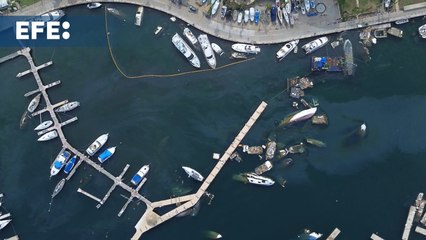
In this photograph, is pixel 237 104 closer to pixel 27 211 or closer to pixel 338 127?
pixel 338 127

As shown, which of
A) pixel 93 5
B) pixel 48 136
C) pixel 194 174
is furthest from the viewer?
pixel 93 5

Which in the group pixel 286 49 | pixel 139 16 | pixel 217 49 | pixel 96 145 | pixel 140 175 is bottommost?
pixel 140 175

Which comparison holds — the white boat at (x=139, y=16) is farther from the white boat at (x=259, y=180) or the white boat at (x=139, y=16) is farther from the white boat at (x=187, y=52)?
the white boat at (x=259, y=180)

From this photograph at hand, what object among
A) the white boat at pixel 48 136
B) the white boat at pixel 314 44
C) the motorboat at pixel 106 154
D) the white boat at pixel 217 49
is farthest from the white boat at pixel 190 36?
the white boat at pixel 48 136

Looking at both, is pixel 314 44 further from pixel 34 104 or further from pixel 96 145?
pixel 34 104

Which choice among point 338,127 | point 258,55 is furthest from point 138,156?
point 338,127

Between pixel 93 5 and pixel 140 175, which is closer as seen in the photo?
pixel 140 175

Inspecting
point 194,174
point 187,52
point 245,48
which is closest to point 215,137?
point 194,174

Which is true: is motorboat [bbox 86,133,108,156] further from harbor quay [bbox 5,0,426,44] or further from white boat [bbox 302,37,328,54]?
white boat [bbox 302,37,328,54]

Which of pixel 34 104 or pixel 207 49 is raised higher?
pixel 207 49
